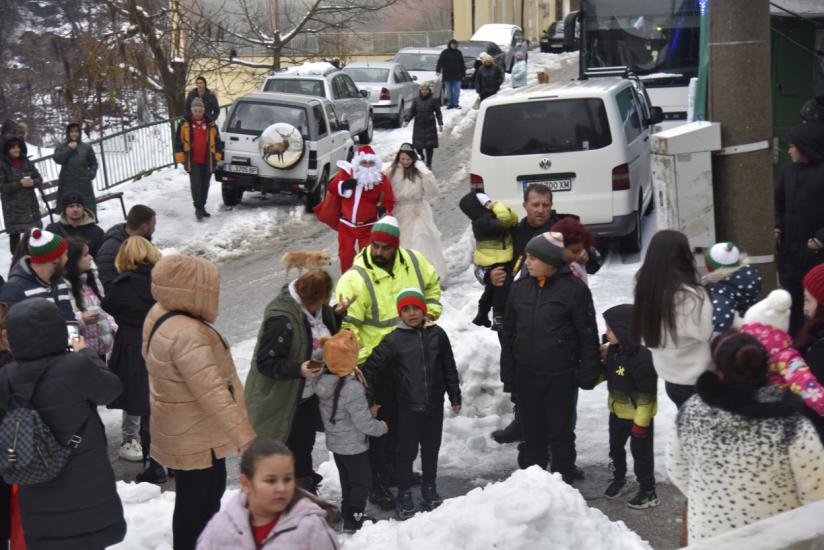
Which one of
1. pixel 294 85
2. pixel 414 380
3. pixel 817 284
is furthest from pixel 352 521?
pixel 294 85

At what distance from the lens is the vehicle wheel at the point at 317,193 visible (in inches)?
732

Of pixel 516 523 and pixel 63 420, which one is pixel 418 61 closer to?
pixel 516 523

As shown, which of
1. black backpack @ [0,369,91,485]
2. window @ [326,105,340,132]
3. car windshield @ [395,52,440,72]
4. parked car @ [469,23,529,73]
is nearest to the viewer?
black backpack @ [0,369,91,485]

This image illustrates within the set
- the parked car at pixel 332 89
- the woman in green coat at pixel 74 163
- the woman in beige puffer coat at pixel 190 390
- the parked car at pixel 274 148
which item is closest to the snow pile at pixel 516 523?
the woman in beige puffer coat at pixel 190 390

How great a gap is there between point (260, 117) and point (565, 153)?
742cm

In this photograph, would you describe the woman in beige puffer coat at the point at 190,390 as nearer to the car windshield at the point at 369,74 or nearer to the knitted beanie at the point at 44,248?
the knitted beanie at the point at 44,248

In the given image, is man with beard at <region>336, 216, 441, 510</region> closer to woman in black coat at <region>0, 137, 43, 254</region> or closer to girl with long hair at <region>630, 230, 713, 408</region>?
girl with long hair at <region>630, 230, 713, 408</region>

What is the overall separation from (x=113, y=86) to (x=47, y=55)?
794cm

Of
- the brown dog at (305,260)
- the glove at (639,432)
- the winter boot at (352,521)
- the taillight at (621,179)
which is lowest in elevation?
the winter boot at (352,521)

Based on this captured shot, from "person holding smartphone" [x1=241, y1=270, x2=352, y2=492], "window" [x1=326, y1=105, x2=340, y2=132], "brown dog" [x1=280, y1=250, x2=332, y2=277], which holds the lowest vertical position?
"person holding smartphone" [x1=241, y1=270, x2=352, y2=492]

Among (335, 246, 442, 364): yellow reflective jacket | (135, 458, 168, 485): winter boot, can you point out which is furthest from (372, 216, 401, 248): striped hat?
(135, 458, 168, 485): winter boot

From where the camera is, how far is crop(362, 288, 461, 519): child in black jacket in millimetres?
7047

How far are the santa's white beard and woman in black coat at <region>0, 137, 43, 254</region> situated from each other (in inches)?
195

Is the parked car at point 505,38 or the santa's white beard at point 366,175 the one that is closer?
the santa's white beard at point 366,175
